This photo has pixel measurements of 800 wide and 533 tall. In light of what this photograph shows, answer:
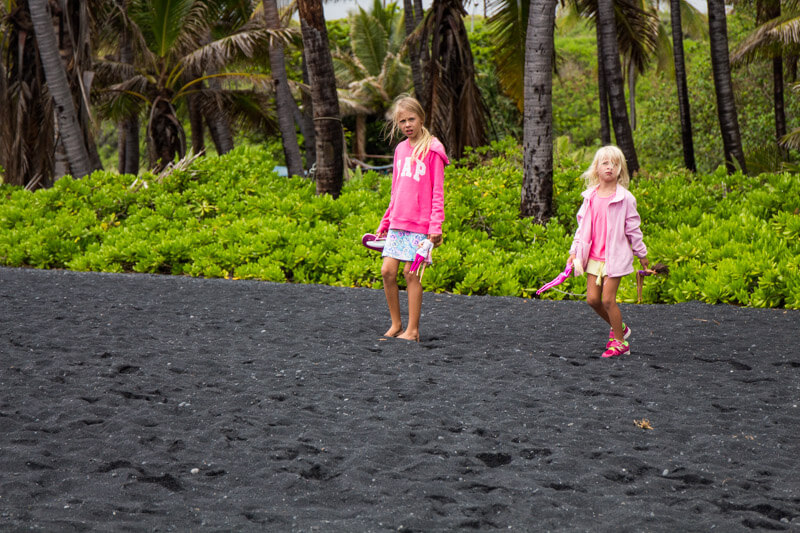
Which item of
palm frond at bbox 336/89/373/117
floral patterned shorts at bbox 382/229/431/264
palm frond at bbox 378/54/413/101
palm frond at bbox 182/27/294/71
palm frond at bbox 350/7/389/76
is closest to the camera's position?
floral patterned shorts at bbox 382/229/431/264

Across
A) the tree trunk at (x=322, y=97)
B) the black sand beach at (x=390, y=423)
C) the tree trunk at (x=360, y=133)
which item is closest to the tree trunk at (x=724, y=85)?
the tree trunk at (x=322, y=97)

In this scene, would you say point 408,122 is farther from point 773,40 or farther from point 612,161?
point 773,40

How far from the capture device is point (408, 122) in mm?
5059

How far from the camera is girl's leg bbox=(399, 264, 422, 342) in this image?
5215 mm

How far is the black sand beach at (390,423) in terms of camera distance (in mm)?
2721

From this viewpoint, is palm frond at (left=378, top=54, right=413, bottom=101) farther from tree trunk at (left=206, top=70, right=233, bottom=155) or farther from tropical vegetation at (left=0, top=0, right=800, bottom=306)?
tree trunk at (left=206, top=70, right=233, bottom=155)

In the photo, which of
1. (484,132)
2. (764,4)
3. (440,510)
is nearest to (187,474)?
(440,510)

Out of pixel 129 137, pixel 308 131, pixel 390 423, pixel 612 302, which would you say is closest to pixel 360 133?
pixel 129 137

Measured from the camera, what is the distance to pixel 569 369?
4672 mm

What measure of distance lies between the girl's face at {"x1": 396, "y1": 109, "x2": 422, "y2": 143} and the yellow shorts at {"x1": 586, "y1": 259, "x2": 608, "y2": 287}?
4.77ft

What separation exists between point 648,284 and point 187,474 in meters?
5.39

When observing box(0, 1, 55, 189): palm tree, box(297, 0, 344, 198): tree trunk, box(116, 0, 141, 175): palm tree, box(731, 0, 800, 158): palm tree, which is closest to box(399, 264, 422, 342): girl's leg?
box(297, 0, 344, 198): tree trunk

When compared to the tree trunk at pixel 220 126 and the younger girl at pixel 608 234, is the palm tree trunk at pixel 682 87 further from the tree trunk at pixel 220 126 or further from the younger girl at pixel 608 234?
the younger girl at pixel 608 234

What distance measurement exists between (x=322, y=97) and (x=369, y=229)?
2516 mm
